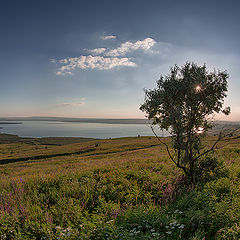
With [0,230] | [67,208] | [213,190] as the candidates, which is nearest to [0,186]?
[0,230]

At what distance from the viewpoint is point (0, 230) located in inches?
182

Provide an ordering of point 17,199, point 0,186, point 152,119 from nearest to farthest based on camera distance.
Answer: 1. point 17,199
2. point 0,186
3. point 152,119

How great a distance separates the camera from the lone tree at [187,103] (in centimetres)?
786

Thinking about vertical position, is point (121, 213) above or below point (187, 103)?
below

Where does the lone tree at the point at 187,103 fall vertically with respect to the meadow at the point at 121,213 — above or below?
above

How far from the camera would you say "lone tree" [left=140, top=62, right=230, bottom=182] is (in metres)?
7.86

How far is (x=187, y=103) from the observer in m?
8.12

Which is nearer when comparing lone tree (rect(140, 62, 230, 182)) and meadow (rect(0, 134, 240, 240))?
meadow (rect(0, 134, 240, 240))

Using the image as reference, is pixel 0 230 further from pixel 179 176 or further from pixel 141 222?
pixel 179 176

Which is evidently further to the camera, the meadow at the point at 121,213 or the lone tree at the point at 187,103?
the lone tree at the point at 187,103

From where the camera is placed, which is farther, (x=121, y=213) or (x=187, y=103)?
(x=187, y=103)

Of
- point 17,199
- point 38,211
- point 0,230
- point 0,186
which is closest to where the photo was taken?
point 0,230

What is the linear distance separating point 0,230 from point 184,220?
18.0 feet

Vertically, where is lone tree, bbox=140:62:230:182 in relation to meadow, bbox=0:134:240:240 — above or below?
above
